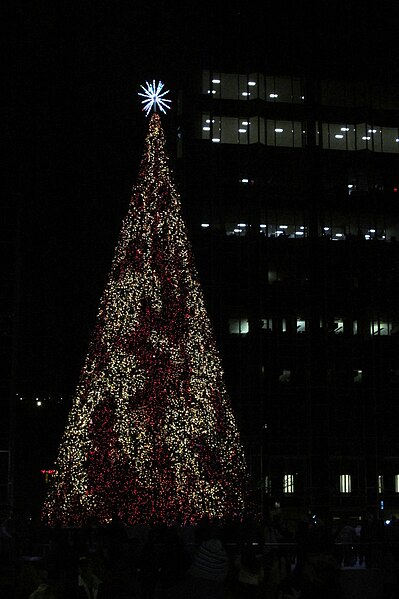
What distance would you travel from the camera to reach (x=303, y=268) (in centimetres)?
4872

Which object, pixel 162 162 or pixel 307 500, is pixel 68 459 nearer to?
pixel 162 162

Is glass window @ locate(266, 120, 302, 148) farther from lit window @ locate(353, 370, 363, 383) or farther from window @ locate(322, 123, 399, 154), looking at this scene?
lit window @ locate(353, 370, 363, 383)

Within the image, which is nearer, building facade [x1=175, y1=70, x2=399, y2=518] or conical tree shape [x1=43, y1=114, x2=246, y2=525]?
conical tree shape [x1=43, y1=114, x2=246, y2=525]

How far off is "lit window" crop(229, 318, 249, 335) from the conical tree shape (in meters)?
21.8

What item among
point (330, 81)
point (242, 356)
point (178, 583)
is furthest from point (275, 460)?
point (178, 583)

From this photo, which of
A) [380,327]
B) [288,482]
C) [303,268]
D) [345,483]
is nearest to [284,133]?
[303,268]

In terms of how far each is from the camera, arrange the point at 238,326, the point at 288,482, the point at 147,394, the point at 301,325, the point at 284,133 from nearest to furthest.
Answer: the point at 147,394
the point at 288,482
the point at 238,326
the point at 301,325
the point at 284,133

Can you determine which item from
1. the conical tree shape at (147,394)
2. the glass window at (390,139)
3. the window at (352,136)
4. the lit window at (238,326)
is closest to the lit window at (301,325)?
the lit window at (238,326)

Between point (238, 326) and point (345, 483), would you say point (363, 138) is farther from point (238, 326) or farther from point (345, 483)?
point (345, 483)

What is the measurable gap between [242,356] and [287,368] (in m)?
2.40

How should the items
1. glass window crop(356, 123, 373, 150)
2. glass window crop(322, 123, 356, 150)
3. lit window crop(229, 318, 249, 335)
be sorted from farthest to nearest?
glass window crop(356, 123, 373, 150) < glass window crop(322, 123, 356, 150) < lit window crop(229, 318, 249, 335)

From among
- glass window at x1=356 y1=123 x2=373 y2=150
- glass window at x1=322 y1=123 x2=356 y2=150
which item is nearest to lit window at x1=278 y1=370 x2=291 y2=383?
glass window at x1=322 y1=123 x2=356 y2=150

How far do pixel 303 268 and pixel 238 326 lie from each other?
16.0 feet

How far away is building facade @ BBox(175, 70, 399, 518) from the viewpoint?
45688mm
